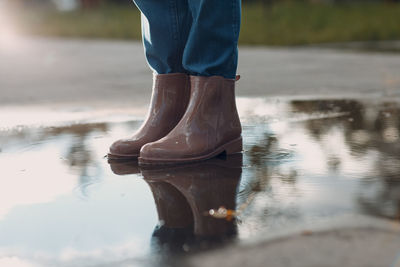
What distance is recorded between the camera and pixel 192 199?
1544 millimetres

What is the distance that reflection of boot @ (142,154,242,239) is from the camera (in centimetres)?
134

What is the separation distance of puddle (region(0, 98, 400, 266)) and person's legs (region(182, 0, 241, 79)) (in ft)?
0.92

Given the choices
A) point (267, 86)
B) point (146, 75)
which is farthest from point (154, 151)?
point (146, 75)

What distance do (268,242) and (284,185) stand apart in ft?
1.37

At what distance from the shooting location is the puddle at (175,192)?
128 centimetres

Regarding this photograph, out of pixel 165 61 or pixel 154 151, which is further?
pixel 165 61

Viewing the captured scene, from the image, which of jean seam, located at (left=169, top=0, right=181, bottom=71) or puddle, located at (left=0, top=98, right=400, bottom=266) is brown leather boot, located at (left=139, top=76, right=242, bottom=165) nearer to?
puddle, located at (left=0, top=98, right=400, bottom=266)

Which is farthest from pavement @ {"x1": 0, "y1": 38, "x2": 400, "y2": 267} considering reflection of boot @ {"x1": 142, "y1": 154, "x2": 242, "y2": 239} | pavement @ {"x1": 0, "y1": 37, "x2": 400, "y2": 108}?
reflection of boot @ {"x1": 142, "y1": 154, "x2": 242, "y2": 239}

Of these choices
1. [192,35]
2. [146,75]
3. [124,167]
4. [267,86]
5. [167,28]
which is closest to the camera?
[124,167]

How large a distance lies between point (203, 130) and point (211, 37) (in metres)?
0.27

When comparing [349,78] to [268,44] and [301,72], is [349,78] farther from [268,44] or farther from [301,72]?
[268,44]

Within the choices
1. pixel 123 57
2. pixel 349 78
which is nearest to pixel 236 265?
pixel 349 78

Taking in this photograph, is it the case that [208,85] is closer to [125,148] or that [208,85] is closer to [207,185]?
[125,148]

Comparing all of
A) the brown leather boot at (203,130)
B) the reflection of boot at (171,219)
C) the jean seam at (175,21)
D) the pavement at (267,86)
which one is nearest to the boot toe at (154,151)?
the brown leather boot at (203,130)
